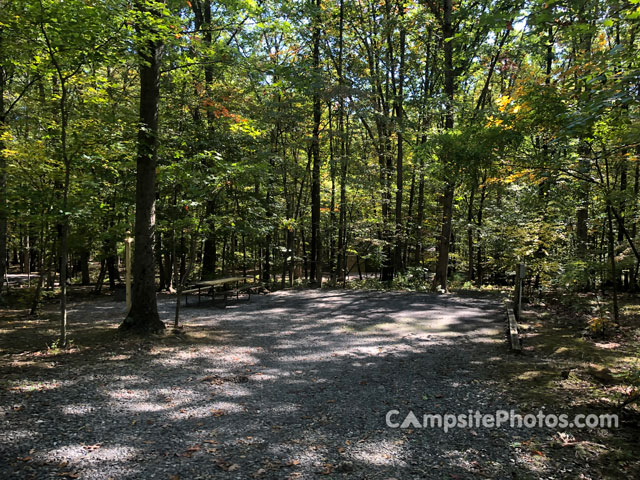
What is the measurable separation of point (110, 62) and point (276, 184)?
392 inches

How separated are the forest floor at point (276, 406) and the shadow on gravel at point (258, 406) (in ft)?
0.06

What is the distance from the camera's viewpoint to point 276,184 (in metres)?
15.5

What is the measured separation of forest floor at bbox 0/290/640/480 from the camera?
289cm

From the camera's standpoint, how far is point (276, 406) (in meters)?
4.07

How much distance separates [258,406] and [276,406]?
21 centimetres

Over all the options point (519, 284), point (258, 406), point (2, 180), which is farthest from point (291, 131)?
point (258, 406)

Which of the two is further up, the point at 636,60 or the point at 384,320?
the point at 636,60

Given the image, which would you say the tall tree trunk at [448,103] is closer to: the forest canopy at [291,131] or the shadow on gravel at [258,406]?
the forest canopy at [291,131]

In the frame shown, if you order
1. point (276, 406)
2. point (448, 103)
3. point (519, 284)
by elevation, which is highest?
point (448, 103)

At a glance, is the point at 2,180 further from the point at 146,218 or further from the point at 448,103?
the point at 448,103

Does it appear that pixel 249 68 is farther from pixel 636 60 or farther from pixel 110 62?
pixel 636 60

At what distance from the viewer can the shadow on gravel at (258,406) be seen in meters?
2.89

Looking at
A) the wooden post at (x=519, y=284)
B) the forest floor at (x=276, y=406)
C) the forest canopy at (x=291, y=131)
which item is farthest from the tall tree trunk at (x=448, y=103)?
the forest floor at (x=276, y=406)

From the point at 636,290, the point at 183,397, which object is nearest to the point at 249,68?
the point at 183,397
